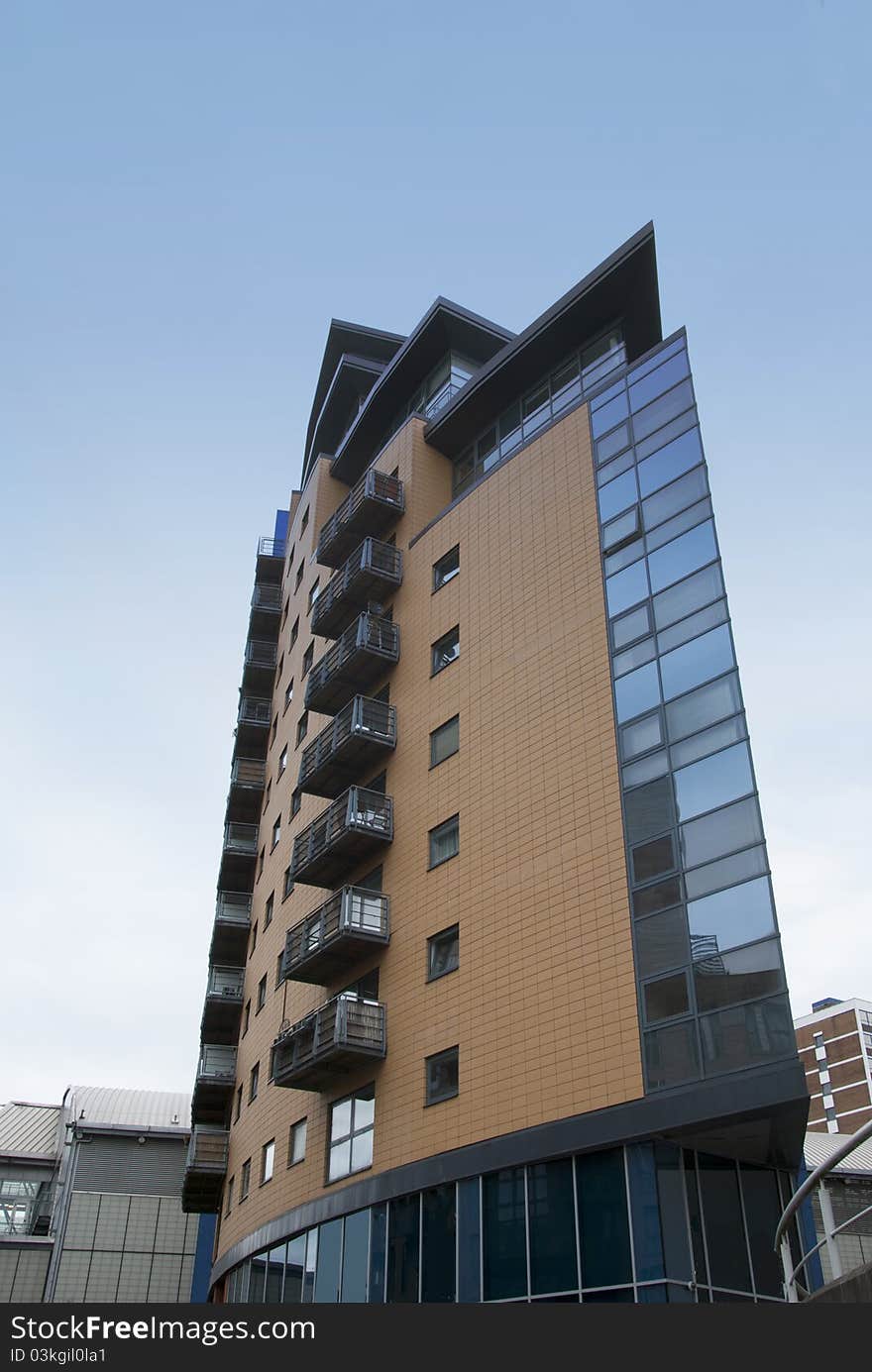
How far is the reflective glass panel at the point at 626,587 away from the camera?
25.4m

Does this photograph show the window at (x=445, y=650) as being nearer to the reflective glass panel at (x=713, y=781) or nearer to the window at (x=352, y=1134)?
the reflective glass panel at (x=713, y=781)

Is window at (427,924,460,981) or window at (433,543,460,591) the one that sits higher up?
window at (433,543,460,591)

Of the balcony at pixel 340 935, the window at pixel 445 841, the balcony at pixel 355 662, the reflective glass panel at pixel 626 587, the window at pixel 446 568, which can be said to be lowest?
the balcony at pixel 340 935

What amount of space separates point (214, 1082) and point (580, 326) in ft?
97.9

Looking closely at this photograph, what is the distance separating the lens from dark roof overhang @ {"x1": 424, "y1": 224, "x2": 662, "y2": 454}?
31562 millimetres

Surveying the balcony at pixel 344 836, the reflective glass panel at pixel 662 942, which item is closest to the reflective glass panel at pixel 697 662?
the reflective glass panel at pixel 662 942

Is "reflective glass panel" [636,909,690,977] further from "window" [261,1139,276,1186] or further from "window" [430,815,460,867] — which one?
"window" [261,1139,276,1186]

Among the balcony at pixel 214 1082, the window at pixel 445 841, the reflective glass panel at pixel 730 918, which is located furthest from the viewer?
the balcony at pixel 214 1082

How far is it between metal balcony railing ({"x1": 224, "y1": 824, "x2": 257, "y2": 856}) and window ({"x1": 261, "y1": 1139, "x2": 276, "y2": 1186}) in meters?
16.4

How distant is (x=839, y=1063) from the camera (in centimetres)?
10444

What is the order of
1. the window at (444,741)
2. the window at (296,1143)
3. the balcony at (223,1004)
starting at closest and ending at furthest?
the window at (444,741)
the window at (296,1143)
the balcony at (223,1004)

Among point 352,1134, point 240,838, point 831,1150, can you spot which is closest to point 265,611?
point 240,838

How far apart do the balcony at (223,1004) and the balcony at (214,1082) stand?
1083mm

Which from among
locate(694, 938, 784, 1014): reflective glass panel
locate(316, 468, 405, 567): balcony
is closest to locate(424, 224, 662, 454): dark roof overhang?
locate(316, 468, 405, 567): balcony
